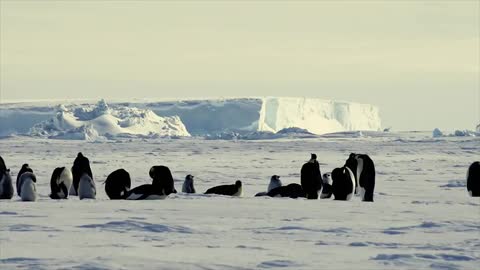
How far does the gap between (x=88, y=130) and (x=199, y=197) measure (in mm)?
58750

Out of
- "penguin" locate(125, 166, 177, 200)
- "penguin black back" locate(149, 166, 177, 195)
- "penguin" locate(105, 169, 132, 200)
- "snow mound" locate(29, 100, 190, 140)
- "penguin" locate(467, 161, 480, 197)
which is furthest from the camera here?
"snow mound" locate(29, 100, 190, 140)

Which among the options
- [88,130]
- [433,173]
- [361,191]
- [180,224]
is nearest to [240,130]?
[88,130]

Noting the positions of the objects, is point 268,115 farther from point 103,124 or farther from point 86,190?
point 86,190

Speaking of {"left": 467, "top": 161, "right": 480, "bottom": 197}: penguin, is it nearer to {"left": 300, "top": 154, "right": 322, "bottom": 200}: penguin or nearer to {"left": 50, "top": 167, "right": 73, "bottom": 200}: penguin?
{"left": 300, "top": 154, "right": 322, "bottom": 200}: penguin

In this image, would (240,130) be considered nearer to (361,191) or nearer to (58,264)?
(361,191)

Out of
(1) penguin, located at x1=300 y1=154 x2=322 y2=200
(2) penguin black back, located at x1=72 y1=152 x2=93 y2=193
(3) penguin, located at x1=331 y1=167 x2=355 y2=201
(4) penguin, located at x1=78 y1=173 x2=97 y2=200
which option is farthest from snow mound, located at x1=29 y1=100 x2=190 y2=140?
(4) penguin, located at x1=78 y1=173 x2=97 y2=200

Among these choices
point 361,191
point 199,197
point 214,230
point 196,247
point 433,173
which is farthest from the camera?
point 433,173

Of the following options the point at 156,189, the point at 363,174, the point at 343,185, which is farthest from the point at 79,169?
the point at 363,174

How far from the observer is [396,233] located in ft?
26.7

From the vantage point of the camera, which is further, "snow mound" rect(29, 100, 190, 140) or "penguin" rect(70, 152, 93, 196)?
"snow mound" rect(29, 100, 190, 140)

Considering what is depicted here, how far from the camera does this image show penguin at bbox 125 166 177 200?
39.0 ft

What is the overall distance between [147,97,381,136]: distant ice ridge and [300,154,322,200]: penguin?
70767 mm

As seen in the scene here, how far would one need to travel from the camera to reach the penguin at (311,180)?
14.3 m

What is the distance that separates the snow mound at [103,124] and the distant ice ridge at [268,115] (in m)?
3.76
